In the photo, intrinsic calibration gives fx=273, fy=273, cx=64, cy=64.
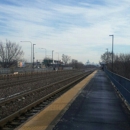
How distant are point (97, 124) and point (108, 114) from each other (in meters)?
2.23

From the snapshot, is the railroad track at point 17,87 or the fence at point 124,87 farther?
the railroad track at point 17,87

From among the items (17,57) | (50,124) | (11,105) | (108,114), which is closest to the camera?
(50,124)

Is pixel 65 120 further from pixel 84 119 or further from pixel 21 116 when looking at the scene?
pixel 21 116

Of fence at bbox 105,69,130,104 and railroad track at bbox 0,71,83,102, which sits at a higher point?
fence at bbox 105,69,130,104

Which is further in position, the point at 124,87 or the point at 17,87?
the point at 17,87

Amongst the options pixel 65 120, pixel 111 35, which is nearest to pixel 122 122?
pixel 65 120

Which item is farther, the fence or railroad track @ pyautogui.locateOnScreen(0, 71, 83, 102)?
railroad track @ pyautogui.locateOnScreen(0, 71, 83, 102)

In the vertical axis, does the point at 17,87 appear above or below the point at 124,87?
below

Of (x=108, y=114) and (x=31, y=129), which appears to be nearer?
(x=31, y=129)

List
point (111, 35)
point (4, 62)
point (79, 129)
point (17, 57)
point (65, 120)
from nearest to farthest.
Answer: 1. point (79, 129)
2. point (65, 120)
3. point (111, 35)
4. point (4, 62)
5. point (17, 57)

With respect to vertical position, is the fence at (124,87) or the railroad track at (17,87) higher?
the fence at (124,87)

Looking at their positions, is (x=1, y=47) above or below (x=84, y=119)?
above

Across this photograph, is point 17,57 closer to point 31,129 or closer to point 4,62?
point 4,62

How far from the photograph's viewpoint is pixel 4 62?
92250 mm
